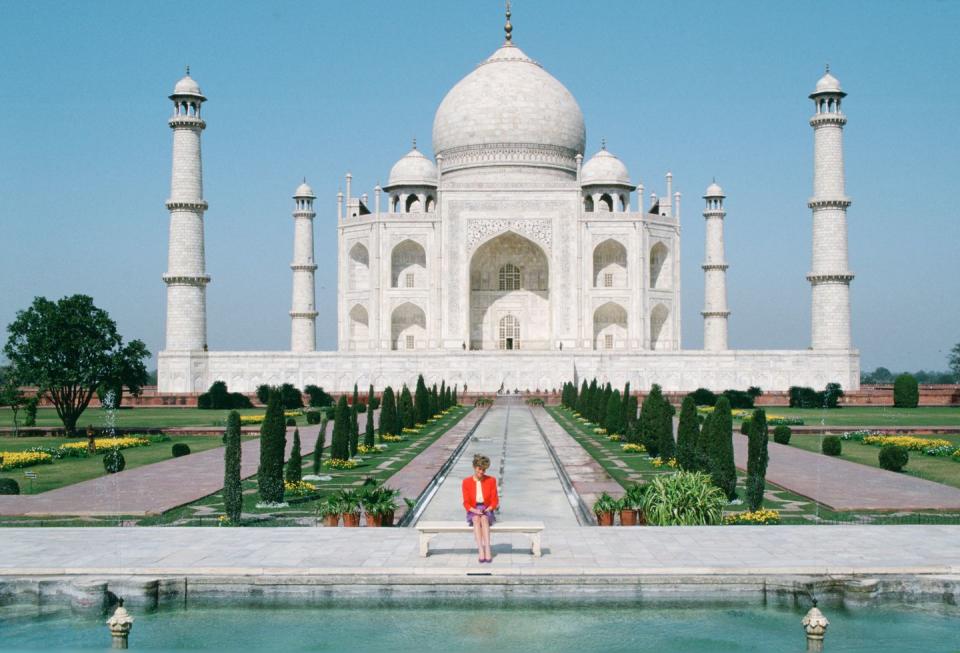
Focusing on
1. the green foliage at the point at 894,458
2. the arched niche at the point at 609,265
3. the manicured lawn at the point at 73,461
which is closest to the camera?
the manicured lawn at the point at 73,461

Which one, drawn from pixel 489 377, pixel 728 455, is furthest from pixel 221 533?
pixel 489 377

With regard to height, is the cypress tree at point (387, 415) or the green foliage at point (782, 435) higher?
the cypress tree at point (387, 415)

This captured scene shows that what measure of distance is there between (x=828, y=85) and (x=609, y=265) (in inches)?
365

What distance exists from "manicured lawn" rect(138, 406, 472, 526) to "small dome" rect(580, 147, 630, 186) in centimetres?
2320

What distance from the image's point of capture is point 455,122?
126 ft

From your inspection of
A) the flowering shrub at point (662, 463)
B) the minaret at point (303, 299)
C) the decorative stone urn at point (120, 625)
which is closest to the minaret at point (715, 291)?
the minaret at point (303, 299)

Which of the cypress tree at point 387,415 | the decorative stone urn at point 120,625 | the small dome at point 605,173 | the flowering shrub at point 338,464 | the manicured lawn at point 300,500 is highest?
the small dome at point 605,173

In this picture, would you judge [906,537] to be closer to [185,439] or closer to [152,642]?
[152,642]

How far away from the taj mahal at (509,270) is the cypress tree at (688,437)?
64.3ft

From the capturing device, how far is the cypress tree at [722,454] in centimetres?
980

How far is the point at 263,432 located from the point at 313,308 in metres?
27.6

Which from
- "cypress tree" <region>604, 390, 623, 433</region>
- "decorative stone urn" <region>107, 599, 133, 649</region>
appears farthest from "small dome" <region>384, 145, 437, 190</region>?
"decorative stone urn" <region>107, 599, 133, 649</region>

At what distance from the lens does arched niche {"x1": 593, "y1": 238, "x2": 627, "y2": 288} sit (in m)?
36.3

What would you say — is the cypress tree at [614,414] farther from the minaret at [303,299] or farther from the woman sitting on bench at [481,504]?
the minaret at [303,299]
